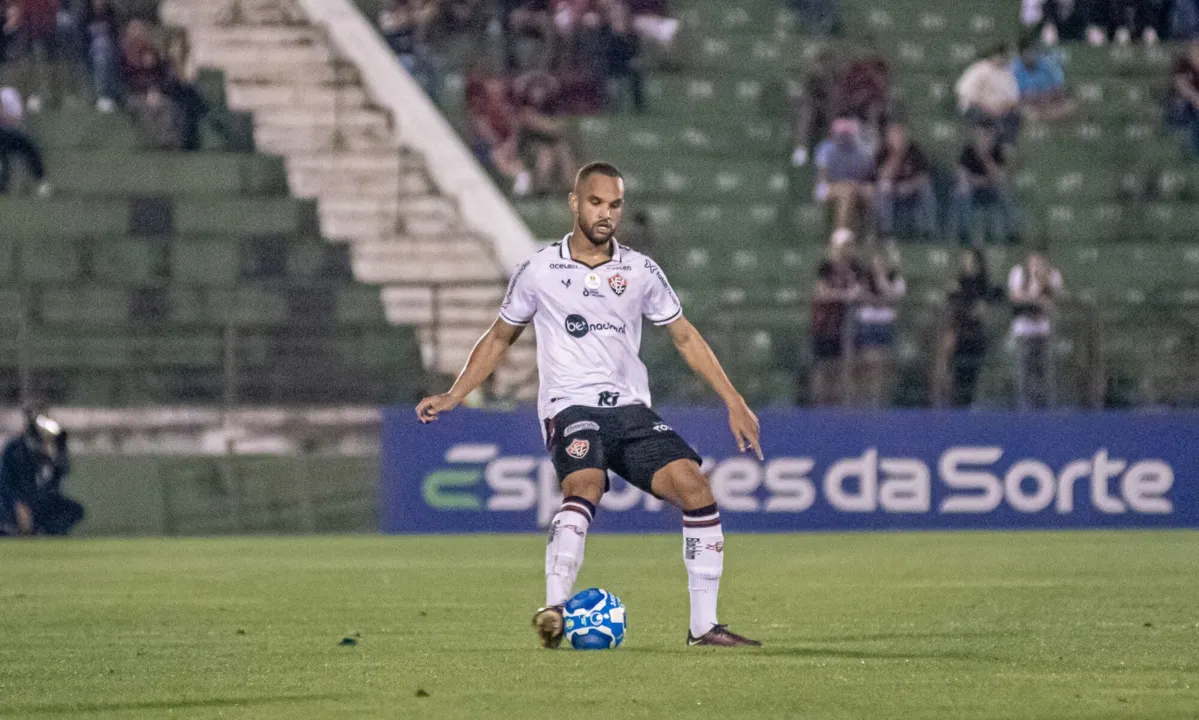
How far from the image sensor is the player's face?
857cm

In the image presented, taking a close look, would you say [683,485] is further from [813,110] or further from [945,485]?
[813,110]

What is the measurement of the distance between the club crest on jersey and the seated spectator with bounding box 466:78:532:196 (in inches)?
587

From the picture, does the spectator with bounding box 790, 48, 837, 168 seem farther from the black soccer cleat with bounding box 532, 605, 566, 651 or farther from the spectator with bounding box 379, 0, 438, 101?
the black soccer cleat with bounding box 532, 605, 566, 651

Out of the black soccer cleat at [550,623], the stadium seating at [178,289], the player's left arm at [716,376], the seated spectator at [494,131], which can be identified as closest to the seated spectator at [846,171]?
the seated spectator at [494,131]

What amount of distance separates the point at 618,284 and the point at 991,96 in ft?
55.1

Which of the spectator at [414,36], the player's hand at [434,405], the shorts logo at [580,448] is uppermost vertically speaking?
the spectator at [414,36]

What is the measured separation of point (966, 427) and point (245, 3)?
1020cm

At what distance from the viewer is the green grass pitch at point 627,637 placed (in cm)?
688

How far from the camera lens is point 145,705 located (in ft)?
22.6

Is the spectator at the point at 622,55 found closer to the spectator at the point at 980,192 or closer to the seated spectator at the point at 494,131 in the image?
the seated spectator at the point at 494,131

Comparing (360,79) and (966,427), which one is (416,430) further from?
(360,79)

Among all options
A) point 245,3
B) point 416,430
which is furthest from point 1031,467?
point 245,3

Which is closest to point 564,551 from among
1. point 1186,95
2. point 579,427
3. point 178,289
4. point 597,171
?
point 579,427

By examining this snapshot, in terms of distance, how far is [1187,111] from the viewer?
83.4ft
